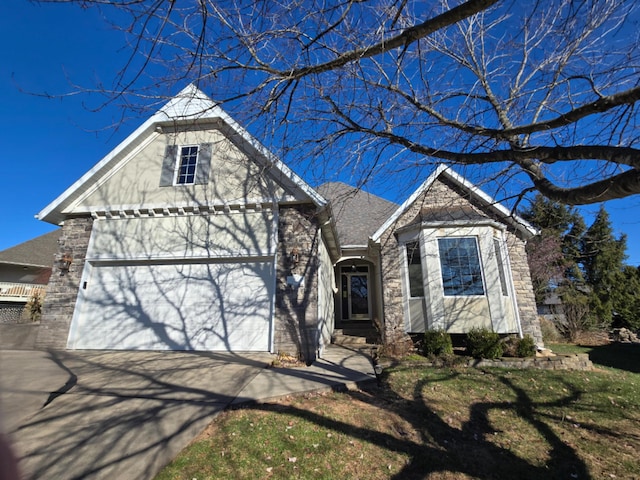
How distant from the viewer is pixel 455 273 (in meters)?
9.92

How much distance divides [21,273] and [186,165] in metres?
18.7

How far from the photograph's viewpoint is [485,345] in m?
8.36

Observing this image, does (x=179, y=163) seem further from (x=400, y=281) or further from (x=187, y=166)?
(x=400, y=281)

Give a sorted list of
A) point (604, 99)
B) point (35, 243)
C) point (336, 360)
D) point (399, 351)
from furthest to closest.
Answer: point (35, 243) < point (399, 351) < point (336, 360) < point (604, 99)

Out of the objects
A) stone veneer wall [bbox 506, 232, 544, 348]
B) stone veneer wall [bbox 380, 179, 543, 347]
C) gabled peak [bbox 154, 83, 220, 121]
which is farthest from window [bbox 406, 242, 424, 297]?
gabled peak [bbox 154, 83, 220, 121]

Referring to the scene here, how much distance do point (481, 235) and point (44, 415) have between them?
10872 mm

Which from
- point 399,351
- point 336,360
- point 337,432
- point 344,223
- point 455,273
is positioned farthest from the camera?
point 344,223

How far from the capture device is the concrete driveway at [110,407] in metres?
3.16

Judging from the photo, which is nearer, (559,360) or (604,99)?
(604,99)

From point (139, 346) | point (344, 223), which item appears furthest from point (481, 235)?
point (139, 346)

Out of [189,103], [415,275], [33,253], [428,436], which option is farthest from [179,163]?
[33,253]

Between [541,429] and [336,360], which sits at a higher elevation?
[336,360]

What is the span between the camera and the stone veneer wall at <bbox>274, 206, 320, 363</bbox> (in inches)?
304

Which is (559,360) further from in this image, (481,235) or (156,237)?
(156,237)
